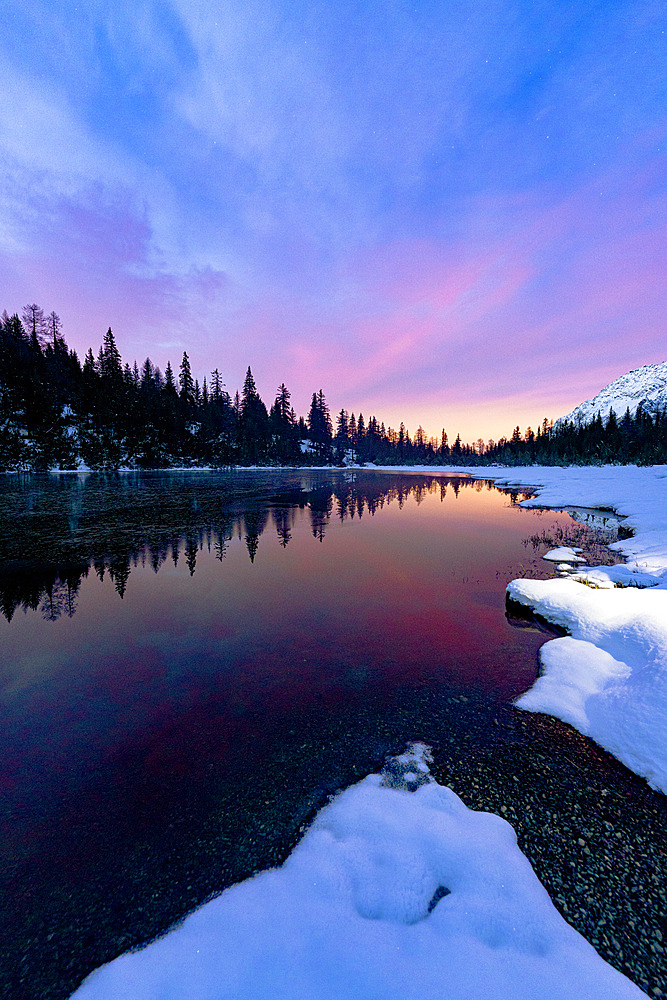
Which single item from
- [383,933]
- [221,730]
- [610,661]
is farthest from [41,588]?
[610,661]

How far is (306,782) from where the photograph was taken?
406cm

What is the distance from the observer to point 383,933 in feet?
8.65

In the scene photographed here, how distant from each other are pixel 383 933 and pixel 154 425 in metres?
109

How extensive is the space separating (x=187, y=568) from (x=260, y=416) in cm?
11699

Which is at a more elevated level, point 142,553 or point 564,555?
point 142,553

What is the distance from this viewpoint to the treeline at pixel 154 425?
7419 cm

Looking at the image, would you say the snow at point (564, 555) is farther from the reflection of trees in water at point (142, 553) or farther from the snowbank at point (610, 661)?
the reflection of trees in water at point (142, 553)

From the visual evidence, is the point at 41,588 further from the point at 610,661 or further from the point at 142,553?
the point at 610,661

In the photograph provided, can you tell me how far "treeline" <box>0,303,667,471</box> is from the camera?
74188mm

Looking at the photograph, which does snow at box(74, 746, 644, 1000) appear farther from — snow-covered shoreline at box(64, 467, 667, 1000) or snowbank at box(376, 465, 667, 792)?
snowbank at box(376, 465, 667, 792)

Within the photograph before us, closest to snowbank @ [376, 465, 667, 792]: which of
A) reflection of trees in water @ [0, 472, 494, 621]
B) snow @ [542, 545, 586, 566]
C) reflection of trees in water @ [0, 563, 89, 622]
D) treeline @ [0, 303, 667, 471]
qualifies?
snow @ [542, 545, 586, 566]

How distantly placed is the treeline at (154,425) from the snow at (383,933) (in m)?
73.8

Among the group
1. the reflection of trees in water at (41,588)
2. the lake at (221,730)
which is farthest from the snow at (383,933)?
the reflection of trees in water at (41,588)

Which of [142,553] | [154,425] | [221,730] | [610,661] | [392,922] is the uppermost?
[154,425]
